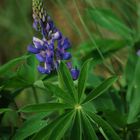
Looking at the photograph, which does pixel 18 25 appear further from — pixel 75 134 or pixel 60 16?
pixel 75 134

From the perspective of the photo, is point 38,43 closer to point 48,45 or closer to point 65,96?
point 48,45

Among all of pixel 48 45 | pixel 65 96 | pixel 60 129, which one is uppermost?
pixel 48 45

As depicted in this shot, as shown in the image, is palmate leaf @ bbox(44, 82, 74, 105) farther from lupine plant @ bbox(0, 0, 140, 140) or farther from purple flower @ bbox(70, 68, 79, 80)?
purple flower @ bbox(70, 68, 79, 80)

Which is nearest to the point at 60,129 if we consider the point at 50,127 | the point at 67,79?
the point at 50,127

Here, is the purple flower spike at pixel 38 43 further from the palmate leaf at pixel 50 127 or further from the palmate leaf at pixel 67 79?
the palmate leaf at pixel 50 127

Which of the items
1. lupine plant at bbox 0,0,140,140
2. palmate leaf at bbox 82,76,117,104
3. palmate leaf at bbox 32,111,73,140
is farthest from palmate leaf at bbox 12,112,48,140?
palmate leaf at bbox 82,76,117,104

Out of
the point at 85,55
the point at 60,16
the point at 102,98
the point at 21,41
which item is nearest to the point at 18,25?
the point at 21,41
